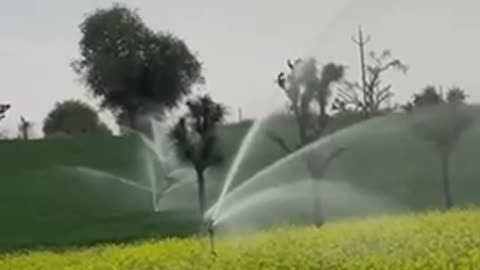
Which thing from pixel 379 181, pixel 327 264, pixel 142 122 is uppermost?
pixel 142 122

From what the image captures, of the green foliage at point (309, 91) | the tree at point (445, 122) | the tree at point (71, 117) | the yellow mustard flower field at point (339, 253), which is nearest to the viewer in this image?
the yellow mustard flower field at point (339, 253)

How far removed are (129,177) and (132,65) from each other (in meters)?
15.3

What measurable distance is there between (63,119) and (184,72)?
37.9 ft

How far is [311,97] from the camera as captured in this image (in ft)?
67.9

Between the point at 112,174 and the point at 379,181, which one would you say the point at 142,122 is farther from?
the point at 379,181

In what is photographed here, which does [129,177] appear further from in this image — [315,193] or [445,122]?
[315,193]

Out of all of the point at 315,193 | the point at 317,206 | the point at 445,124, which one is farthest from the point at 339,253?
the point at 445,124

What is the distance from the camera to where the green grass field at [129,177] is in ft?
89.2

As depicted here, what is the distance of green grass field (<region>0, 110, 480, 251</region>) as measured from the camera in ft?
89.2

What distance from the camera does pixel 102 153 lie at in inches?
1689

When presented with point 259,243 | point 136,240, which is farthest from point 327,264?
point 136,240

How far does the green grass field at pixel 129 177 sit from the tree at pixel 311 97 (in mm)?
2774

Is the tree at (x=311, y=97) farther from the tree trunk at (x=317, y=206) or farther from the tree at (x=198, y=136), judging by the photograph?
the tree at (x=198, y=136)

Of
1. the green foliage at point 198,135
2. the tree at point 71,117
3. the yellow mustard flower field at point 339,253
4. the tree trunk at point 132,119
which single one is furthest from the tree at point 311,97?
the tree at point 71,117
